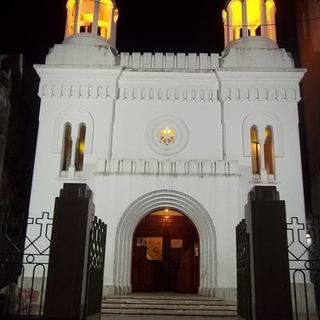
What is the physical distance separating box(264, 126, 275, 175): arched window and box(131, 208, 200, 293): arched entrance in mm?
3089

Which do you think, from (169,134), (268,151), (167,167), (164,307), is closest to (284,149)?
(268,151)

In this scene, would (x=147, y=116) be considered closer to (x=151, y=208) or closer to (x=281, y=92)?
(x=151, y=208)

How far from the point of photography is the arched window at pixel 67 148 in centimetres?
1377

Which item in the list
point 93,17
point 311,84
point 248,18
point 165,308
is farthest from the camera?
point 311,84

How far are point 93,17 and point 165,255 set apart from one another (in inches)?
342

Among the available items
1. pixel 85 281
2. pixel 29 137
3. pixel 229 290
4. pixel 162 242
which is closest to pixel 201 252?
pixel 229 290

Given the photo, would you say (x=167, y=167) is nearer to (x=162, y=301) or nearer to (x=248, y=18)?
(x=162, y=301)

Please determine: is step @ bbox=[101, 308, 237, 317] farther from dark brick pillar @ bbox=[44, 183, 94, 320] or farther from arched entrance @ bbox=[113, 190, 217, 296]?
dark brick pillar @ bbox=[44, 183, 94, 320]

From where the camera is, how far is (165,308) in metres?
10.3

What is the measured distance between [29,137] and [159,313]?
34.6 feet

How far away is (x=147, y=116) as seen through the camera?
45.6 feet

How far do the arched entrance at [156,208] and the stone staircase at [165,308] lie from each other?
960mm

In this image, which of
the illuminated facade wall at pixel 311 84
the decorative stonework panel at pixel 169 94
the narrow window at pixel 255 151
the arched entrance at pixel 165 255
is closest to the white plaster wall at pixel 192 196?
the narrow window at pixel 255 151

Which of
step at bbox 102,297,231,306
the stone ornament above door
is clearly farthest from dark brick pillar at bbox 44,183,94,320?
the stone ornament above door
